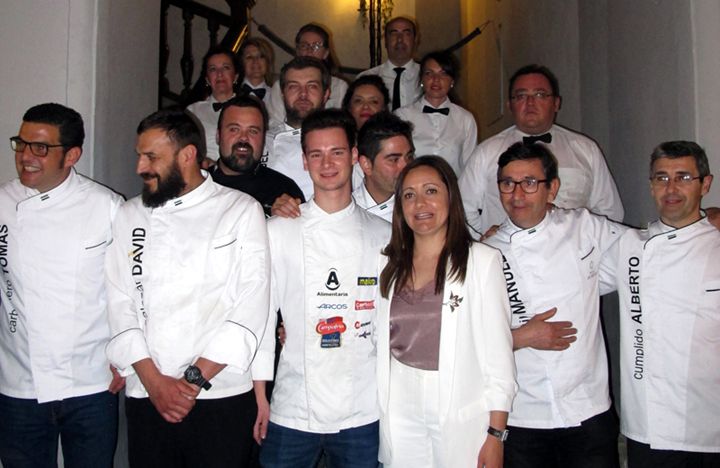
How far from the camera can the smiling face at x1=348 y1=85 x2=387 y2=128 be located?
407 cm

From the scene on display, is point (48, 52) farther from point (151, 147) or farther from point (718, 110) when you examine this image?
point (718, 110)

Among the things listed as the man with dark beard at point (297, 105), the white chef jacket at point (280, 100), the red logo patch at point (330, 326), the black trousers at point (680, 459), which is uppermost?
the white chef jacket at point (280, 100)

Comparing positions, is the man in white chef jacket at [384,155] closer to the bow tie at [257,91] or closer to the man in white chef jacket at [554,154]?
the man in white chef jacket at [554,154]

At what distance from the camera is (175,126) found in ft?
8.33

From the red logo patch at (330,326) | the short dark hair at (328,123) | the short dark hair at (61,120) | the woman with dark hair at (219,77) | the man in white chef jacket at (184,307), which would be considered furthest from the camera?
the woman with dark hair at (219,77)

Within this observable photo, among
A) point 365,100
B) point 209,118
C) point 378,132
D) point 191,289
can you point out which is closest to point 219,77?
point 209,118

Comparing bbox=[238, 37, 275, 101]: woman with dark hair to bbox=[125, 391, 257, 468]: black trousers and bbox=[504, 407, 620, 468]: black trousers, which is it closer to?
bbox=[125, 391, 257, 468]: black trousers

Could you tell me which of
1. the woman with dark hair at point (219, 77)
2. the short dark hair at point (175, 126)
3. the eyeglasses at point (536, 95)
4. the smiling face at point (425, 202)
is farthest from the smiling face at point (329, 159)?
the woman with dark hair at point (219, 77)

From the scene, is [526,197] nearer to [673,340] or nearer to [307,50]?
[673,340]

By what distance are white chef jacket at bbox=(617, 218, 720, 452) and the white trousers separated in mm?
886

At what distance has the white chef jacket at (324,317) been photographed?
2.44 m

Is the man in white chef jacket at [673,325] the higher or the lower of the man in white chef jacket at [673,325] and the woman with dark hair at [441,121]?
the lower

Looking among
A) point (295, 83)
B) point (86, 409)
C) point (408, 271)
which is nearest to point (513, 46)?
point (295, 83)

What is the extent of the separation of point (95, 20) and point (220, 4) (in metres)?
4.56
